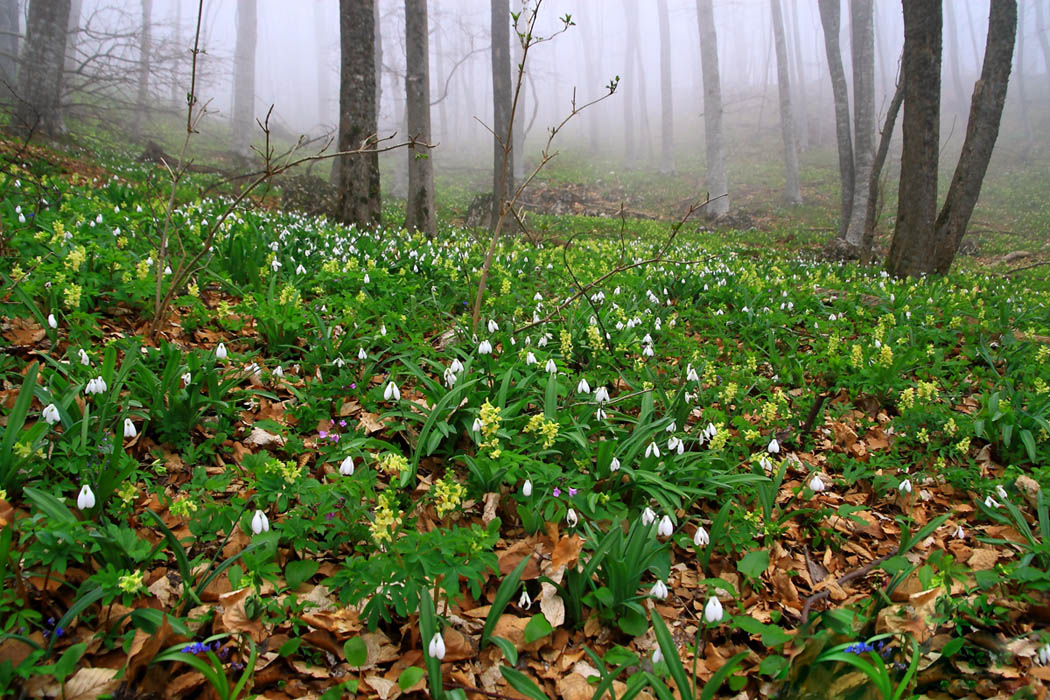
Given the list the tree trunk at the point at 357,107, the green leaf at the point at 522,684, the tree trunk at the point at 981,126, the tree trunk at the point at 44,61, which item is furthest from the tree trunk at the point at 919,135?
the tree trunk at the point at 44,61

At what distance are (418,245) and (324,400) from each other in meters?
3.68

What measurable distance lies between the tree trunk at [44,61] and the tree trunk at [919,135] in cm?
1373

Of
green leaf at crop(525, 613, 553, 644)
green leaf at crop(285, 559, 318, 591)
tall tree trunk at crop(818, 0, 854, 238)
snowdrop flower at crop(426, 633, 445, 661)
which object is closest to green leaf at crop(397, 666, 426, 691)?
snowdrop flower at crop(426, 633, 445, 661)

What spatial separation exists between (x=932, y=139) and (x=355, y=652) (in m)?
9.17

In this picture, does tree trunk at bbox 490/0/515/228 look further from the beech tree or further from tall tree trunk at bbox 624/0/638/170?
tall tree trunk at bbox 624/0/638/170

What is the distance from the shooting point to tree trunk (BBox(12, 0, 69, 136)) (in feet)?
32.8

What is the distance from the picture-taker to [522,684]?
5.52 ft

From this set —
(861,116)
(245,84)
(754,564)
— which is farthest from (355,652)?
(245,84)

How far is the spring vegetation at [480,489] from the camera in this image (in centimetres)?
174

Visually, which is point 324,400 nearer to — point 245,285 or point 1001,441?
point 245,285

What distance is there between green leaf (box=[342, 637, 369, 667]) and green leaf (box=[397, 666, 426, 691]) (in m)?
0.14

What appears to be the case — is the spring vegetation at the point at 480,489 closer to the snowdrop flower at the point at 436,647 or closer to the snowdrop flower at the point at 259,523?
the snowdrop flower at the point at 259,523

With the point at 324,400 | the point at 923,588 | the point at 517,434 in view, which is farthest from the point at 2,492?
the point at 923,588

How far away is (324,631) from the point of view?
186cm
